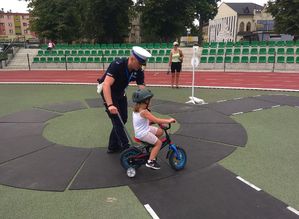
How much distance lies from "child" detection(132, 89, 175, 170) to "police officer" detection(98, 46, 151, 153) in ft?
1.02

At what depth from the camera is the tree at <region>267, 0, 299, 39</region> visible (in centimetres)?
2702

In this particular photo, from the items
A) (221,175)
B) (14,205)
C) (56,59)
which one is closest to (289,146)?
(221,175)

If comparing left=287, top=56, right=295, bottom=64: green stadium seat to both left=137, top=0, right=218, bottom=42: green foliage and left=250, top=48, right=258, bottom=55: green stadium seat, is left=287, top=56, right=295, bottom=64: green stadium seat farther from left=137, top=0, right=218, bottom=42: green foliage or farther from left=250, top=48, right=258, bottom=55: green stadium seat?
left=137, top=0, right=218, bottom=42: green foliage

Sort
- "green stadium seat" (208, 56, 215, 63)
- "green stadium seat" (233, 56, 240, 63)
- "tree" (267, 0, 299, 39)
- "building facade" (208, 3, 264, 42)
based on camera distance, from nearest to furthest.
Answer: "green stadium seat" (233, 56, 240, 63)
"green stadium seat" (208, 56, 215, 63)
"tree" (267, 0, 299, 39)
"building facade" (208, 3, 264, 42)

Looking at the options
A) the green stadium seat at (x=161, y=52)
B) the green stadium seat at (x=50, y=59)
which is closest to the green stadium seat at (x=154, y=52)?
the green stadium seat at (x=161, y=52)

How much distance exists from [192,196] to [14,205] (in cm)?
222

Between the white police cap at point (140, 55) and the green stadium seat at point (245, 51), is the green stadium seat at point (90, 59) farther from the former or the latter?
the white police cap at point (140, 55)

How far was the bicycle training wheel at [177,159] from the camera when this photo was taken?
13.6ft

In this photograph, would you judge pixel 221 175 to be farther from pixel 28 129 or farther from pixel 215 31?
pixel 215 31

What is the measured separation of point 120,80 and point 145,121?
2.70ft

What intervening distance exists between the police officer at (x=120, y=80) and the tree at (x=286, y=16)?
27695 millimetres

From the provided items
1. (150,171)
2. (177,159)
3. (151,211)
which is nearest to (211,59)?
(177,159)

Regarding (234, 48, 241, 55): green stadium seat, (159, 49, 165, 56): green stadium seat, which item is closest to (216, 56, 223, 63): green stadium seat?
(234, 48, 241, 55): green stadium seat

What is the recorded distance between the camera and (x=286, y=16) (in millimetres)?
27844
